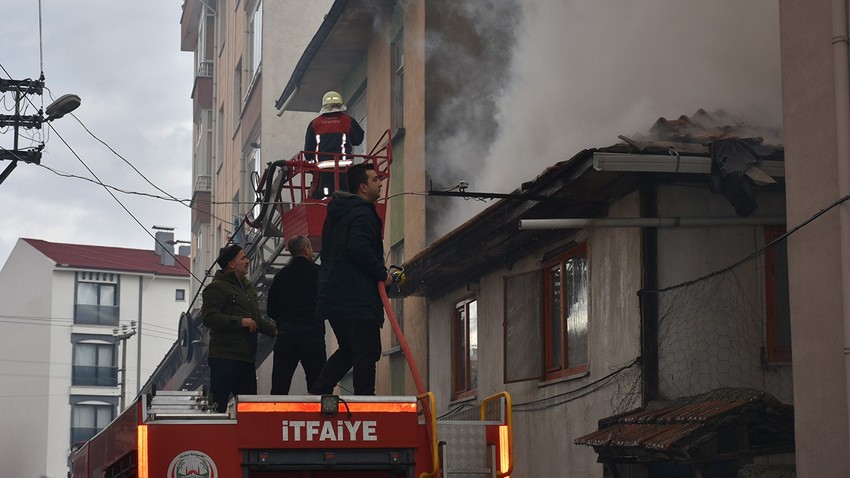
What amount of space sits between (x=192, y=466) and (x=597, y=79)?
425 inches

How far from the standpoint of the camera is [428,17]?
18375mm

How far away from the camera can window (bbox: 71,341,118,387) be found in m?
65.5

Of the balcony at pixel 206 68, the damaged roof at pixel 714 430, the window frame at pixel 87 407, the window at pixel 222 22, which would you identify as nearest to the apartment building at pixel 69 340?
the window frame at pixel 87 407

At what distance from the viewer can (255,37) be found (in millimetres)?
30938

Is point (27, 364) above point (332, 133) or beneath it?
above

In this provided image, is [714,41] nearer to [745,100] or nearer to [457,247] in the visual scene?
[745,100]

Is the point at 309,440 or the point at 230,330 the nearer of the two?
the point at 309,440

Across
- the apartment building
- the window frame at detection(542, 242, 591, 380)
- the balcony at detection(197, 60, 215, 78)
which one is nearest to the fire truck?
the window frame at detection(542, 242, 591, 380)

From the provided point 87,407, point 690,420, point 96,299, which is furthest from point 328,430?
point 96,299

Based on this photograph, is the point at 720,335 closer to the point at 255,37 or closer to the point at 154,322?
the point at 255,37

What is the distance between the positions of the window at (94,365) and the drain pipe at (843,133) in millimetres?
60254

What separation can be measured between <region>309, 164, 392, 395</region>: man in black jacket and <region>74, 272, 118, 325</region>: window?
198 feet

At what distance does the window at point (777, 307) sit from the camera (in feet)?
35.5

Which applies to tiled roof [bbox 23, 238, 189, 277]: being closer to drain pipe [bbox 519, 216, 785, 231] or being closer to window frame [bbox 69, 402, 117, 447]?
window frame [bbox 69, 402, 117, 447]
